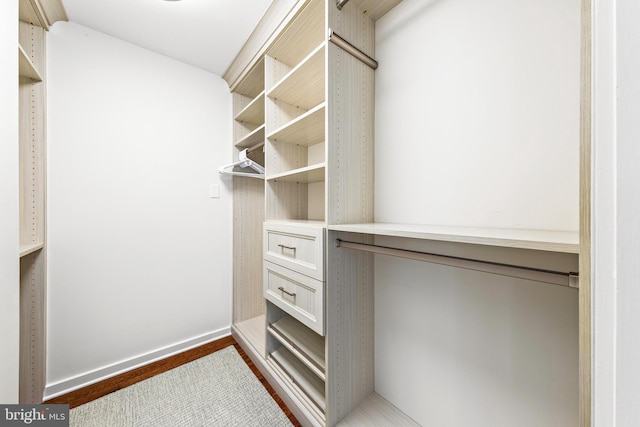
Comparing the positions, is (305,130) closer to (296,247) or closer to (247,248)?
(296,247)

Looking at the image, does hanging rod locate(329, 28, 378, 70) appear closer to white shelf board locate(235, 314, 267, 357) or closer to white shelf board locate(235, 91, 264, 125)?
white shelf board locate(235, 91, 264, 125)

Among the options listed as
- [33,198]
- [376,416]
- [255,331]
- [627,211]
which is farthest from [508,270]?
[33,198]

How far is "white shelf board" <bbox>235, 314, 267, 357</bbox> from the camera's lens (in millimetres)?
1772

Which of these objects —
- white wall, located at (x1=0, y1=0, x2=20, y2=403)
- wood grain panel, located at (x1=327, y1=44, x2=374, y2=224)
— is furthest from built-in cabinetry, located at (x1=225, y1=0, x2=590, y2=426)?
white wall, located at (x1=0, y1=0, x2=20, y2=403)

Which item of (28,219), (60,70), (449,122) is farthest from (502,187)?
(60,70)

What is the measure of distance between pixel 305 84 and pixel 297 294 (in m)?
1.26

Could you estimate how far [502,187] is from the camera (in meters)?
0.88

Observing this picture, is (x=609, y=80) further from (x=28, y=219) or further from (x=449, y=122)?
(x=28, y=219)

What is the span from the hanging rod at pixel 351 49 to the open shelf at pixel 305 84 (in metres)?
0.06

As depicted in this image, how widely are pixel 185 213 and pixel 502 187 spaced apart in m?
2.07

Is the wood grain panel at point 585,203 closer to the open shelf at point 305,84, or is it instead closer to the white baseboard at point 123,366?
the open shelf at point 305,84

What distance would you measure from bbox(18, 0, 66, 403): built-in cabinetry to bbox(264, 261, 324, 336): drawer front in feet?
4.14

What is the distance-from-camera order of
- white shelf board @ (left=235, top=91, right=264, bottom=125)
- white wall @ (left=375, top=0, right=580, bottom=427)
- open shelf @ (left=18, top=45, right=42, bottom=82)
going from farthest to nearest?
white shelf board @ (left=235, top=91, right=264, bottom=125), open shelf @ (left=18, top=45, right=42, bottom=82), white wall @ (left=375, top=0, right=580, bottom=427)

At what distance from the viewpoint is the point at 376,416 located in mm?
1175
